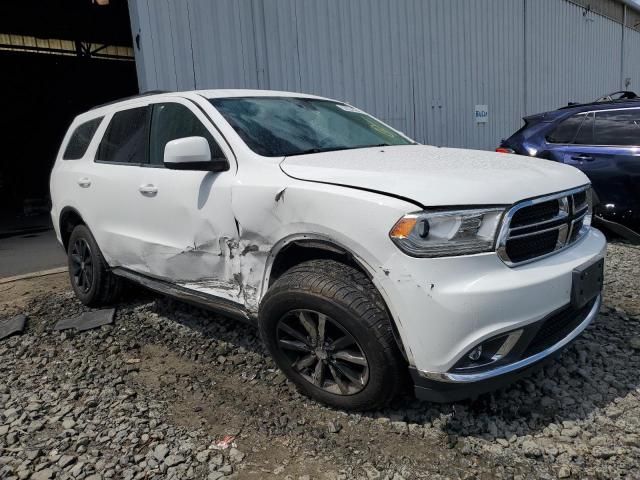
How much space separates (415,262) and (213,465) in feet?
4.19

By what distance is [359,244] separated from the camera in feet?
7.43

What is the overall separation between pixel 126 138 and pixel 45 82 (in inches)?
659

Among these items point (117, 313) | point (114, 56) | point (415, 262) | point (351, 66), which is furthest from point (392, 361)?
point (114, 56)

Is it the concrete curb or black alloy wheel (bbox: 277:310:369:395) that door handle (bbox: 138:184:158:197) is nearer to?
black alloy wheel (bbox: 277:310:369:395)

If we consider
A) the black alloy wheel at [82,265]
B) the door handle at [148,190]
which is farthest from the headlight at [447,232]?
the black alloy wheel at [82,265]

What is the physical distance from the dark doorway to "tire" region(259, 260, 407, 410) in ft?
41.7

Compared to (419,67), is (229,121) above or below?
below

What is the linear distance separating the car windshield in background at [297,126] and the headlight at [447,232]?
3.47 feet

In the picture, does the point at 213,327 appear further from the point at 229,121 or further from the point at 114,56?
the point at 114,56

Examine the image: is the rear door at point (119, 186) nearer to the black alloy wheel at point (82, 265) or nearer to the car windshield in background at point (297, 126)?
the black alloy wheel at point (82, 265)

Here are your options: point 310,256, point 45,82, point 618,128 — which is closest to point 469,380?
point 310,256

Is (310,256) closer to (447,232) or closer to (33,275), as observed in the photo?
(447,232)

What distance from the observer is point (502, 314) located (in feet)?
6.91

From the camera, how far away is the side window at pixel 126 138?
3732 mm
